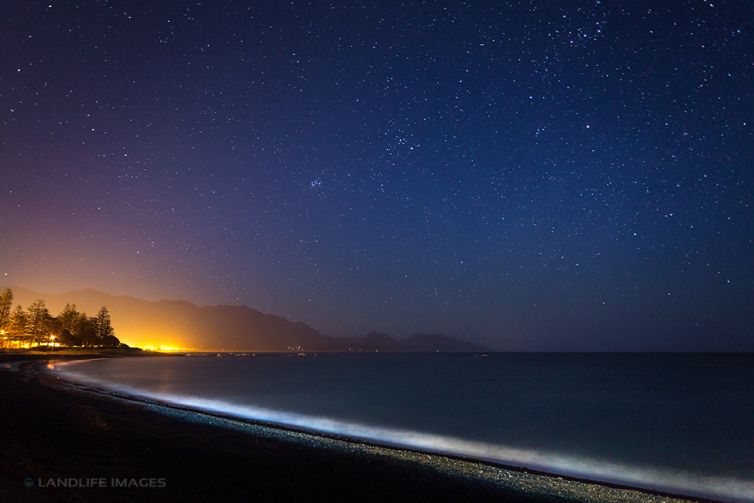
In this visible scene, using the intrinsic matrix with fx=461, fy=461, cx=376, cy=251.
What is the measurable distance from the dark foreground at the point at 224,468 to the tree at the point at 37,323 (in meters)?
94.3

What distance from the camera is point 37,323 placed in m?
92.4

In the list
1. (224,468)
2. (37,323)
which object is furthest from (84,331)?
(224,468)

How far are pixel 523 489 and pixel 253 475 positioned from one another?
6265 mm

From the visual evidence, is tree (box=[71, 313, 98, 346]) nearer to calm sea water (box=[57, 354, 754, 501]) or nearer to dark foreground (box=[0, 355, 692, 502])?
calm sea water (box=[57, 354, 754, 501])

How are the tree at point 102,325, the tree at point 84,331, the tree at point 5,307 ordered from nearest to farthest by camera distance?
the tree at point 5,307 < the tree at point 84,331 < the tree at point 102,325

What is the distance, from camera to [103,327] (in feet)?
391

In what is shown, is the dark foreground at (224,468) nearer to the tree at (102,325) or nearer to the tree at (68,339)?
the tree at (68,339)

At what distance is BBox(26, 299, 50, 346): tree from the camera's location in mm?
91375

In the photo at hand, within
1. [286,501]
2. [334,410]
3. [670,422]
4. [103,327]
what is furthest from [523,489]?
[103,327]

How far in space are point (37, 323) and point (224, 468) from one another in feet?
345

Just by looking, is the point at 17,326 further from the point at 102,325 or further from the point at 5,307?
the point at 102,325

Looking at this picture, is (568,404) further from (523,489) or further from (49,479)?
(49,479)

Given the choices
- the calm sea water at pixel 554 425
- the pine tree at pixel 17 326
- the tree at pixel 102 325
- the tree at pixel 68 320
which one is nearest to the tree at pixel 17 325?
the pine tree at pixel 17 326

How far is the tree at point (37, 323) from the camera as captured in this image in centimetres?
9138
